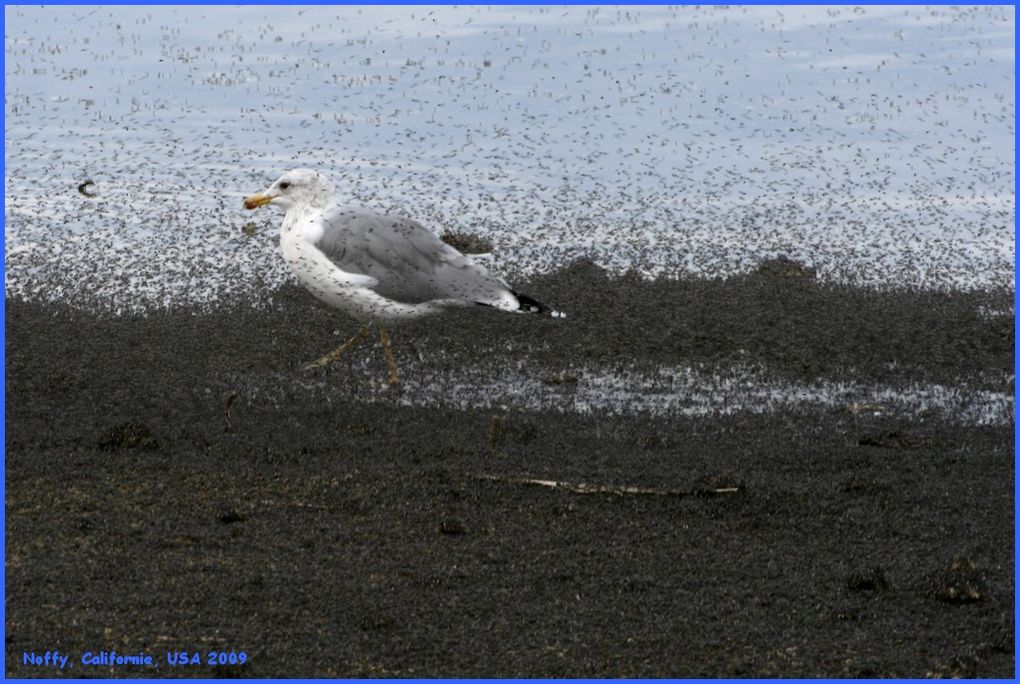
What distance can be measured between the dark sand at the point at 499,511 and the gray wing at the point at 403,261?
746 mm

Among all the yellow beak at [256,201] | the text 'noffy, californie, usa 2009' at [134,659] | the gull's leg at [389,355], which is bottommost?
the gull's leg at [389,355]

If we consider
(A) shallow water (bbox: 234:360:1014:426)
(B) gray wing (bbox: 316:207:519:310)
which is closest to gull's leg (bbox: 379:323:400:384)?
(A) shallow water (bbox: 234:360:1014:426)

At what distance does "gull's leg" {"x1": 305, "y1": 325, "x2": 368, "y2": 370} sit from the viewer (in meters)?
10.4

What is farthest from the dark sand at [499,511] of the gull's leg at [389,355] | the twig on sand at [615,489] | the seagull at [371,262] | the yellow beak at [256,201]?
the yellow beak at [256,201]

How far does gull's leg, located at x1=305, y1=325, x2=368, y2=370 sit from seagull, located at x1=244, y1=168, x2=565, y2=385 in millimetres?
393

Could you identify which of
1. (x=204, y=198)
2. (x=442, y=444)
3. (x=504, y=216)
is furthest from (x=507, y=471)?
(x=204, y=198)

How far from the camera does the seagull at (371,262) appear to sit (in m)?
9.72

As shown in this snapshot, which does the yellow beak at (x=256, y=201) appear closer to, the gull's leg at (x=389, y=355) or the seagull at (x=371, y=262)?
the seagull at (x=371, y=262)

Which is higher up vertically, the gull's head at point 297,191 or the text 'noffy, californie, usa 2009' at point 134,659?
the gull's head at point 297,191

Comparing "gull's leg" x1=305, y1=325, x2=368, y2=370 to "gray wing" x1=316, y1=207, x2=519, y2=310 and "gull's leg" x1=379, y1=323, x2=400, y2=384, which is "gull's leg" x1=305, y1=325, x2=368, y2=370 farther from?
"gray wing" x1=316, y1=207, x2=519, y2=310

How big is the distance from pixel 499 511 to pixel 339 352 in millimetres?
2793

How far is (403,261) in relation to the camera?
976cm

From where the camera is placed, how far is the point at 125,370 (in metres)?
10.8

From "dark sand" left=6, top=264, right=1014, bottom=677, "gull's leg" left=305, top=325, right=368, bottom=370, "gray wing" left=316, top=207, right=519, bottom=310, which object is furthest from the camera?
"gull's leg" left=305, top=325, right=368, bottom=370
